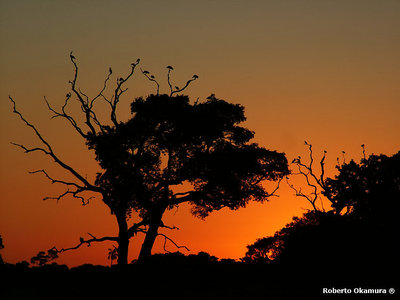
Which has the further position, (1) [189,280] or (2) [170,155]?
(2) [170,155]

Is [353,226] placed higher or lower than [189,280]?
higher

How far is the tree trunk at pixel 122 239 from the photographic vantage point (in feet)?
133

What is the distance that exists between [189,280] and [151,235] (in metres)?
9.87

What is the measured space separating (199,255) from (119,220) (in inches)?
261

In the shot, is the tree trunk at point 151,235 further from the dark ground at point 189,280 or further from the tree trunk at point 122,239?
the dark ground at point 189,280

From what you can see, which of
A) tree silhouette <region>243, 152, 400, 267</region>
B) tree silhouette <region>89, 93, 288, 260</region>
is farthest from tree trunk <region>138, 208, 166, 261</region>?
tree silhouette <region>243, 152, 400, 267</region>

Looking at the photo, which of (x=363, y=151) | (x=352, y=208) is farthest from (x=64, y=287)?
(x=363, y=151)

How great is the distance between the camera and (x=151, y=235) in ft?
134

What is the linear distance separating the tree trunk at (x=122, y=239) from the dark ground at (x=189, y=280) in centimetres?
425

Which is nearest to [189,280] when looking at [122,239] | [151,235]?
[151,235]

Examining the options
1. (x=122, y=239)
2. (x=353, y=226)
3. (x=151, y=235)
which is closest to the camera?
(x=353, y=226)

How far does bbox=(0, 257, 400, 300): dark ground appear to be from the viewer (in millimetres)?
26984

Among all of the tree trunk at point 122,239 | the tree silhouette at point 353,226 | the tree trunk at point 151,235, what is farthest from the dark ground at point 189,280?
the tree trunk at point 122,239

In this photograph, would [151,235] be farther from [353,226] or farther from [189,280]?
[353,226]
